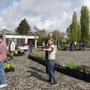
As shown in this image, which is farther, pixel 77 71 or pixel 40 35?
pixel 40 35

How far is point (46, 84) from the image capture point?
5.11 meters

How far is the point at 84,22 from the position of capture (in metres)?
34.2

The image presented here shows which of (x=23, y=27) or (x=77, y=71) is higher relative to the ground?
(x=23, y=27)

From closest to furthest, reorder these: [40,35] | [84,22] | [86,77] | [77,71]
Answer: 1. [86,77]
2. [77,71]
3. [84,22]
4. [40,35]

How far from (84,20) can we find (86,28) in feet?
7.10

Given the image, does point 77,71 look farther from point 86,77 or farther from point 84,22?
point 84,22

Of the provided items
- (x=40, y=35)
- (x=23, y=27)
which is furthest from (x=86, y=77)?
(x=23, y=27)

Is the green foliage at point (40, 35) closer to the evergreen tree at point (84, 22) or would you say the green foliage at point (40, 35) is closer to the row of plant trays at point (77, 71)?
the evergreen tree at point (84, 22)

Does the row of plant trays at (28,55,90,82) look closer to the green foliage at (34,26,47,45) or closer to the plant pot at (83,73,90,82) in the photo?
the plant pot at (83,73,90,82)

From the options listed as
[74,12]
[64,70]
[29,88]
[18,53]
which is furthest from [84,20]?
[29,88]

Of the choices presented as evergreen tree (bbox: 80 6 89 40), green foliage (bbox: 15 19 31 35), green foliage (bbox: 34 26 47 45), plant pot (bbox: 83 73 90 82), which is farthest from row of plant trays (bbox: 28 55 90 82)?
green foliage (bbox: 15 19 31 35)

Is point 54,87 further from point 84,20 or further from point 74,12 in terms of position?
point 74,12

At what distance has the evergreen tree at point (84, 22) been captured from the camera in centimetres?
3365

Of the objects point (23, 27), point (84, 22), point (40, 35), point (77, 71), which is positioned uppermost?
point (23, 27)
